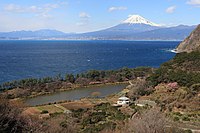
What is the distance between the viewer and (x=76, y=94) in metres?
43.1

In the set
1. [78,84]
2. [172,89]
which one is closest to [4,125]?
[172,89]

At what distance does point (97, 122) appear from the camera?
2438cm

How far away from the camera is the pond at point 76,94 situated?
39.2 meters

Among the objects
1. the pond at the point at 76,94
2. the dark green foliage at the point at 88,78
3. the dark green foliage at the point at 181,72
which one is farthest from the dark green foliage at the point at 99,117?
the dark green foliage at the point at 88,78

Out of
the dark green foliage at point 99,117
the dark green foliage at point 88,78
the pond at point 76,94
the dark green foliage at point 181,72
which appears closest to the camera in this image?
the dark green foliage at point 99,117

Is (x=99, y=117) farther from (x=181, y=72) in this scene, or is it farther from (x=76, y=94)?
(x=76, y=94)

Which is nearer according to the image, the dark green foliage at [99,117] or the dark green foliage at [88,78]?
the dark green foliage at [99,117]

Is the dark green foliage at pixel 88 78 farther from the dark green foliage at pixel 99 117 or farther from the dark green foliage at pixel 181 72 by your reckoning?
the dark green foliage at pixel 99 117

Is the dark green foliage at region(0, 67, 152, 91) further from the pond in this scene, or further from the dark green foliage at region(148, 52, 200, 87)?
the dark green foliage at region(148, 52, 200, 87)

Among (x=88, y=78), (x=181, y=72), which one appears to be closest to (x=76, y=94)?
(x=88, y=78)

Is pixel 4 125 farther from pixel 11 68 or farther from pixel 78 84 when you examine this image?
pixel 11 68

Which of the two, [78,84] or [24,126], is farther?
[78,84]

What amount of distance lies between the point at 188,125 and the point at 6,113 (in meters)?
13.8

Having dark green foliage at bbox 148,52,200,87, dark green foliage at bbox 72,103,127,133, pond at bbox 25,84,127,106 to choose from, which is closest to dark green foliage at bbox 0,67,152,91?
pond at bbox 25,84,127,106
